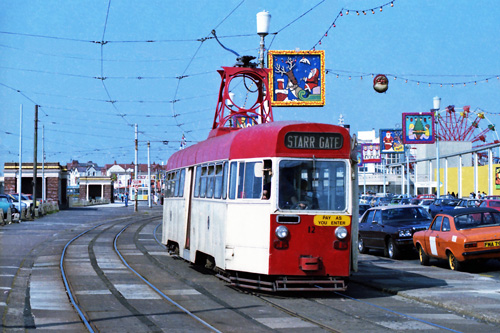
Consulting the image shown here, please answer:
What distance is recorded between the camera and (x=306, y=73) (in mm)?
26734

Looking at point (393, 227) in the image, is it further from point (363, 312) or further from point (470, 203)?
point (470, 203)

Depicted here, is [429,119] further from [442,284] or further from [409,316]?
[409,316]

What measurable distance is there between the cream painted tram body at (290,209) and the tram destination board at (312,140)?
0.06 ft

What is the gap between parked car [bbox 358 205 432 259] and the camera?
71.6ft

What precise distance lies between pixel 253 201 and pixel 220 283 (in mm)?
2942

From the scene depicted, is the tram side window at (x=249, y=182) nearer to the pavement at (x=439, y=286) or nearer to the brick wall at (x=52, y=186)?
the pavement at (x=439, y=286)

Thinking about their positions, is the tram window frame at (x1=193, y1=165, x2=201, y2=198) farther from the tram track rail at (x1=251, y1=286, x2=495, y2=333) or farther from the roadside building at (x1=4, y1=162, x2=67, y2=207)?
the roadside building at (x1=4, y1=162, x2=67, y2=207)

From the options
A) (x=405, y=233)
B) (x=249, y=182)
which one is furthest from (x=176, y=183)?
(x=249, y=182)

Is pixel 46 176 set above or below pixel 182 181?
above

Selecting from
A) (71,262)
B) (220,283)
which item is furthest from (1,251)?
(220,283)

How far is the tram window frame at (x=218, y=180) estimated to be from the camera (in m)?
14.4

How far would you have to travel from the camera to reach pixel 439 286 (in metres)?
14.7

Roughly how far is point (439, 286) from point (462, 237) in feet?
9.15

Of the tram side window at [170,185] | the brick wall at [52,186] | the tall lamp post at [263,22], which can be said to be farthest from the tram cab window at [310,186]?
the brick wall at [52,186]
